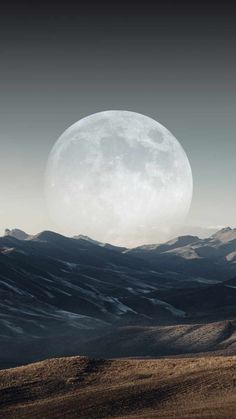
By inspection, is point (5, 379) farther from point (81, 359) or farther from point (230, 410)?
point (230, 410)

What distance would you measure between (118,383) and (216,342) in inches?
4182

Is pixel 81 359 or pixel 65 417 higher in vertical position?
pixel 81 359

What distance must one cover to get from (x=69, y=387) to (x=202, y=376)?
1561cm

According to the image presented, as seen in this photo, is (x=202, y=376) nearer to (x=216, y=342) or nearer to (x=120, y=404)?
(x=120, y=404)

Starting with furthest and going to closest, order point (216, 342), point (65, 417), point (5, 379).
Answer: point (216, 342), point (5, 379), point (65, 417)

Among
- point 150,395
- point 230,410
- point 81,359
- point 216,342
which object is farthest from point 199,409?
point 216,342

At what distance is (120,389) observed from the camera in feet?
197

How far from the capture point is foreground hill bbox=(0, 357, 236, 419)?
52.6 m

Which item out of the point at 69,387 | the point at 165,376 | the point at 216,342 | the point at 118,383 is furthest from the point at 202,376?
the point at 216,342

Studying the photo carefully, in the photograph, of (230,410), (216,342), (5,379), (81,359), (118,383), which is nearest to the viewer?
(230,410)

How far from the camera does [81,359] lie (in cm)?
7550

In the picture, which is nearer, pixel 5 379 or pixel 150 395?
pixel 150 395

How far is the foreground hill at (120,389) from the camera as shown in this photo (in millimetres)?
52625

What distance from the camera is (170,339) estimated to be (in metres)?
168
